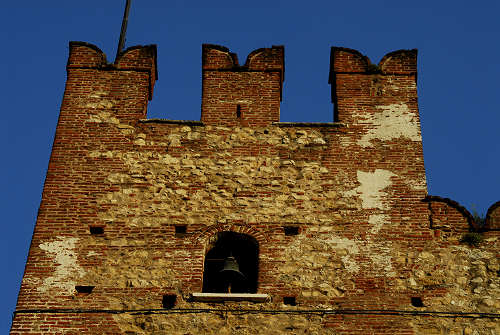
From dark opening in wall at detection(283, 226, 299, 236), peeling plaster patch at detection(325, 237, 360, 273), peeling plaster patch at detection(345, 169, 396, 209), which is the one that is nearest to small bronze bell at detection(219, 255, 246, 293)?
dark opening in wall at detection(283, 226, 299, 236)

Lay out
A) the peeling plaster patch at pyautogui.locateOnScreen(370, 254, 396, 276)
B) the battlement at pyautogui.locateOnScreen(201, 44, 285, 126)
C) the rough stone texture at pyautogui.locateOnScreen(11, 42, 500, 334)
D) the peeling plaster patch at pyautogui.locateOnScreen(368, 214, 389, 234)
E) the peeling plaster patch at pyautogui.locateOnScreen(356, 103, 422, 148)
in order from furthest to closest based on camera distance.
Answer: the battlement at pyautogui.locateOnScreen(201, 44, 285, 126) < the peeling plaster patch at pyautogui.locateOnScreen(356, 103, 422, 148) < the peeling plaster patch at pyautogui.locateOnScreen(368, 214, 389, 234) < the peeling plaster patch at pyautogui.locateOnScreen(370, 254, 396, 276) < the rough stone texture at pyautogui.locateOnScreen(11, 42, 500, 334)

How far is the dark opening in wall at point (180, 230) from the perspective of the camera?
41.3 ft

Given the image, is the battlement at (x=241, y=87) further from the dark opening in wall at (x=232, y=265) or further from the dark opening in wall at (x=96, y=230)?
the dark opening in wall at (x=96, y=230)

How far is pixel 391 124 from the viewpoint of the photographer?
13953 millimetres

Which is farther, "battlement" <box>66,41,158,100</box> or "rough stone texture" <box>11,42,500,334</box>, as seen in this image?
"battlement" <box>66,41,158,100</box>

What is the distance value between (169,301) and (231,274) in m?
0.98

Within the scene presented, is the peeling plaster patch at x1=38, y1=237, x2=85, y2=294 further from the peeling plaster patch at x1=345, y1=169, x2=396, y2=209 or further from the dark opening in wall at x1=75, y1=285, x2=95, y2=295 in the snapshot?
the peeling plaster patch at x1=345, y1=169, x2=396, y2=209

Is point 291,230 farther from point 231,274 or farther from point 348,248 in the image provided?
point 231,274

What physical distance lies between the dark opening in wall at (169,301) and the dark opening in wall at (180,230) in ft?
3.42

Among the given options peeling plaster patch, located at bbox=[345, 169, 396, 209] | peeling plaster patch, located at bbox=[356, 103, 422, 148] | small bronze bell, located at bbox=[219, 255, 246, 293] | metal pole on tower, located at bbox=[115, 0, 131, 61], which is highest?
metal pole on tower, located at bbox=[115, 0, 131, 61]

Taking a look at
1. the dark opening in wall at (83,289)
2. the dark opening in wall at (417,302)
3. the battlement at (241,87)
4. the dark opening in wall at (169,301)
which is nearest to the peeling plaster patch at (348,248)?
the dark opening in wall at (417,302)

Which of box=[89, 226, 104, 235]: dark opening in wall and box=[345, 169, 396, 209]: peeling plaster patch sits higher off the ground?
box=[345, 169, 396, 209]: peeling plaster patch

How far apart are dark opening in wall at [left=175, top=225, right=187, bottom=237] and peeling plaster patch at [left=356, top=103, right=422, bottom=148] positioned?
10.4 feet

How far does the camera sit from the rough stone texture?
11711 millimetres
